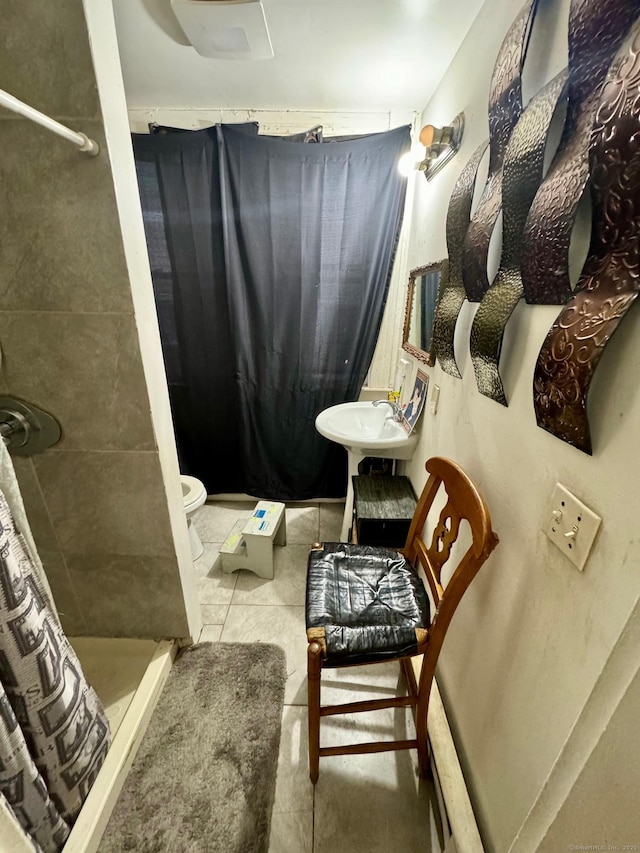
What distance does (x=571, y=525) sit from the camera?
1.99 ft

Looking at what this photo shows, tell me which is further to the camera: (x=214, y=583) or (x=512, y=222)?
(x=214, y=583)

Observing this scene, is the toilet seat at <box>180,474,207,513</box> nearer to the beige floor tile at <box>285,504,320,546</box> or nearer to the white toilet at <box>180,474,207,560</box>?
the white toilet at <box>180,474,207,560</box>

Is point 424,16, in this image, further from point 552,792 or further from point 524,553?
point 552,792

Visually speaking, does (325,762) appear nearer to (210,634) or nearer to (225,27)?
(210,634)

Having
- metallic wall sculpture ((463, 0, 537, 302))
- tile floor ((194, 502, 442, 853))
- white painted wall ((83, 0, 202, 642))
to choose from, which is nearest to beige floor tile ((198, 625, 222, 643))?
tile floor ((194, 502, 442, 853))

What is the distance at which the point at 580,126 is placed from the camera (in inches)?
23.0

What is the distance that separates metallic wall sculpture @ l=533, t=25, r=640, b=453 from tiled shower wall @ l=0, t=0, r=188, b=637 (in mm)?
1024

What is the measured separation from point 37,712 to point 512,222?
160 cm

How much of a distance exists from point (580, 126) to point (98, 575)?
1797 mm

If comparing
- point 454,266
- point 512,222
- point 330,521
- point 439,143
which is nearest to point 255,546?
point 330,521

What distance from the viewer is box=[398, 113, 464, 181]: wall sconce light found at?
1.21 metres

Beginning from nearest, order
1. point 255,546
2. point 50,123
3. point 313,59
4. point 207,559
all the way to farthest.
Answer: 1. point 50,123
2. point 313,59
3. point 255,546
4. point 207,559

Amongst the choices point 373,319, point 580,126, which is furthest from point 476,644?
point 373,319

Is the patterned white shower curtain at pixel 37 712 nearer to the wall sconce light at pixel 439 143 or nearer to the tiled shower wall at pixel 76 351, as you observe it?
the tiled shower wall at pixel 76 351
